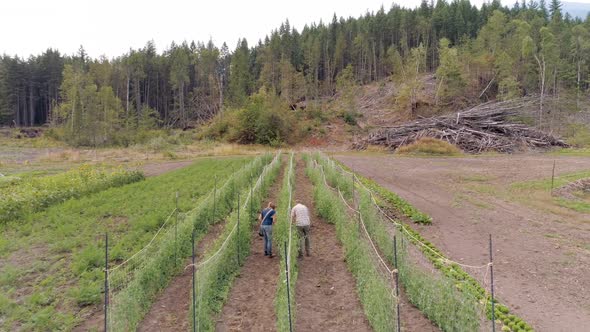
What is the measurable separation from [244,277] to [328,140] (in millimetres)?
39670

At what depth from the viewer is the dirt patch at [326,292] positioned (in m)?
6.80

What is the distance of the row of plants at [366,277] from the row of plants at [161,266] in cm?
268

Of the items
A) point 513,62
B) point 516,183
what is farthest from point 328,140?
point 516,183

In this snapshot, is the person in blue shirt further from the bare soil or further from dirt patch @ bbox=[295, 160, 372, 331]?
the bare soil

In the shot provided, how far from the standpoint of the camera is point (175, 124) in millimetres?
69875

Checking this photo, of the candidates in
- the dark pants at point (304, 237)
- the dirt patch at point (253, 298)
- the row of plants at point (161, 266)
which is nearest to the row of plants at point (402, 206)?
the dark pants at point (304, 237)

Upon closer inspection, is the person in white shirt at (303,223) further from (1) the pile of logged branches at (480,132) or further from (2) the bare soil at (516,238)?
(1) the pile of logged branches at (480,132)

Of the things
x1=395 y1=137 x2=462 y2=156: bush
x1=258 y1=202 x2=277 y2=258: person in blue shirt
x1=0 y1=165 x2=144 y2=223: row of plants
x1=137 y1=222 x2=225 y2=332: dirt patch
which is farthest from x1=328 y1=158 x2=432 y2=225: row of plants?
x1=395 y1=137 x2=462 y2=156: bush

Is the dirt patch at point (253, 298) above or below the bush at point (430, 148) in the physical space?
below

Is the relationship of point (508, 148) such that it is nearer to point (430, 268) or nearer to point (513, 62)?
point (513, 62)

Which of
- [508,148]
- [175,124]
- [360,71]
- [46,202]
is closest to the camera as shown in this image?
[46,202]

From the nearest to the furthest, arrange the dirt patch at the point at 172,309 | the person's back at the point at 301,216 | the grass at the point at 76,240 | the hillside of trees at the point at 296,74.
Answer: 1. the dirt patch at the point at 172,309
2. the grass at the point at 76,240
3. the person's back at the point at 301,216
4. the hillside of trees at the point at 296,74

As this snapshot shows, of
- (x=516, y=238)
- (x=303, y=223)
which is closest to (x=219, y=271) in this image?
(x=303, y=223)

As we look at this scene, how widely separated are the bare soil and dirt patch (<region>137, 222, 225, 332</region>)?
569cm
